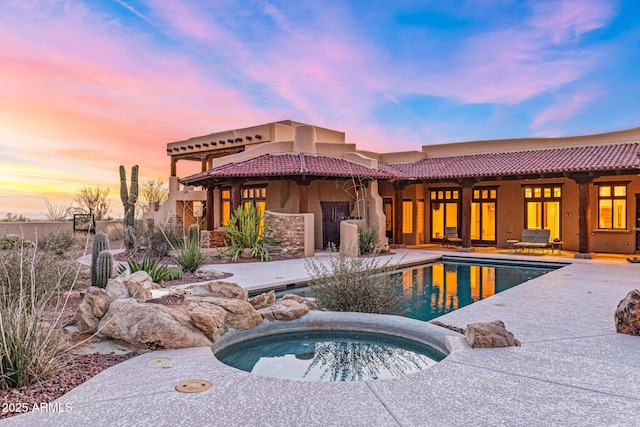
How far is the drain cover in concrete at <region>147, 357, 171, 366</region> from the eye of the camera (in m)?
4.64

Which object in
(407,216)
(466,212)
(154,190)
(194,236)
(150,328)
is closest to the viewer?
(150,328)

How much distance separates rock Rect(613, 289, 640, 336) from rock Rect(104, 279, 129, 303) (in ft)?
23.6

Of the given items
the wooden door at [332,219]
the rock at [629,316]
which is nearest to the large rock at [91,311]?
the rock at [629,316]

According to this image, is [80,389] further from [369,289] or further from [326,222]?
[326,222]

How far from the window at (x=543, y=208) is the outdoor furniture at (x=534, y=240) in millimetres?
1449

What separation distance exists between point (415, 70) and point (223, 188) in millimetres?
11377

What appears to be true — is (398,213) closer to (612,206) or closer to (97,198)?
(612,206)

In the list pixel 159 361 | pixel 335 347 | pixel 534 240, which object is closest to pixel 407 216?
pixel 534 240

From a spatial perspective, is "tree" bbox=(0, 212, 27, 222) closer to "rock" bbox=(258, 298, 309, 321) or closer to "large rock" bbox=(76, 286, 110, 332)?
"large rock" bbox=(76, 286, 110, 332)

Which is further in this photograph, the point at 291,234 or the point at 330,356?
the point at 291,234

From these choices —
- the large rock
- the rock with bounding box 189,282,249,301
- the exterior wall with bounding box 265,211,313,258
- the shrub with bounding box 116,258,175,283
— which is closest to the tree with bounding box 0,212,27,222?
the exterior wall with bounding box 265,211,313,258

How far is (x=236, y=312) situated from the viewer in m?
6.20

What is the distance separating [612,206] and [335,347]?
17.5 meters

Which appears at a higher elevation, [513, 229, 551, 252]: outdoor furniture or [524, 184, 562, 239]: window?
[524, 184, 562, 239]: window
